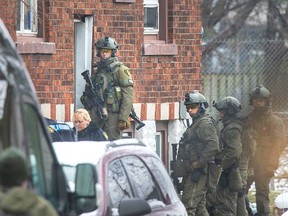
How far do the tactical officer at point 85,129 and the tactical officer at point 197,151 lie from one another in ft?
4.77

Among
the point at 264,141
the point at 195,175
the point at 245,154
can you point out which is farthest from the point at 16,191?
the point at 264,141

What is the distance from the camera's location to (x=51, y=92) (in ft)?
65.6

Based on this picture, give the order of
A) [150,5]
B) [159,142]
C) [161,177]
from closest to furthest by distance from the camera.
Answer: [161,177] → [150,5] → [159,142]

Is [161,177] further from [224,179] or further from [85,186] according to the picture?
[224,179]

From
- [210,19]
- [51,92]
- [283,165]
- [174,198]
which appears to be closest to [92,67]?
[51,92]

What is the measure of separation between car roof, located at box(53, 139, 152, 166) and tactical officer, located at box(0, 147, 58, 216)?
358cm

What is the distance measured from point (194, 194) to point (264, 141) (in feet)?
7.29

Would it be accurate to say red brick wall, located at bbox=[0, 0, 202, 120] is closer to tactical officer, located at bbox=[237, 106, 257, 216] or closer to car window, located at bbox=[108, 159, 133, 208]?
tactical officer, located at bbox=[237, 106, 257, 216]

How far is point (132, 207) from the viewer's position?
10.9 m

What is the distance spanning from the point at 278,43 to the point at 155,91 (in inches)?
269

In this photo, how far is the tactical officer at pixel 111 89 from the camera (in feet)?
61.6

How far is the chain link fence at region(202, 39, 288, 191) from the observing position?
26.4 metres

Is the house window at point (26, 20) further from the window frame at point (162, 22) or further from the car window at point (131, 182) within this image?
the car window at point (131, 182)

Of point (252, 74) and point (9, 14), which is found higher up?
point (9, 14)
